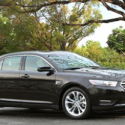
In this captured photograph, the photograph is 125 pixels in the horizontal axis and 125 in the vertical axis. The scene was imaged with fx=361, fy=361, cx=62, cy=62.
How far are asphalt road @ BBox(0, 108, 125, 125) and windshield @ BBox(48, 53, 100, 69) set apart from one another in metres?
1.13

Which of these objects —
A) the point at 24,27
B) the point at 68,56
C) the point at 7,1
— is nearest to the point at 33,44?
the point at 24,27

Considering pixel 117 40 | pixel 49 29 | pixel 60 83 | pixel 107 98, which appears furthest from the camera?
pixel 117 40

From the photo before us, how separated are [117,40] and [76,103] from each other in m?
113

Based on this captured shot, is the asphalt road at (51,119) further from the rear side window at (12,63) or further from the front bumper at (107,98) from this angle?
the rear side window at (12,63)

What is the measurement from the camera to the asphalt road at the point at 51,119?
23.1 ft

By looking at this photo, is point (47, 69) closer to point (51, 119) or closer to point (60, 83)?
point (60, 83)

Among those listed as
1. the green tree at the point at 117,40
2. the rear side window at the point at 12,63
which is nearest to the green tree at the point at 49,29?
the rear side window at the point at 12,63

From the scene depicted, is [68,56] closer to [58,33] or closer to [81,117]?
[81,117]

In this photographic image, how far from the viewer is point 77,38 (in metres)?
45.2

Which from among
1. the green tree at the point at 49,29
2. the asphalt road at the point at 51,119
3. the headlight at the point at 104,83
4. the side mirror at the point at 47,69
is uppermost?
the green tree at the point at 49,29

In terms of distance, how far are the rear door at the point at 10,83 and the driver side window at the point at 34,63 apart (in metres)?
0.23

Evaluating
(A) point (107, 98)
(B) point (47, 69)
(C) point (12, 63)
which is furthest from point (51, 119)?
(C) point (12, 63)

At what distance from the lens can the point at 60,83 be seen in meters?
7.53

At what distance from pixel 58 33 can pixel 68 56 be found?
110 ft
